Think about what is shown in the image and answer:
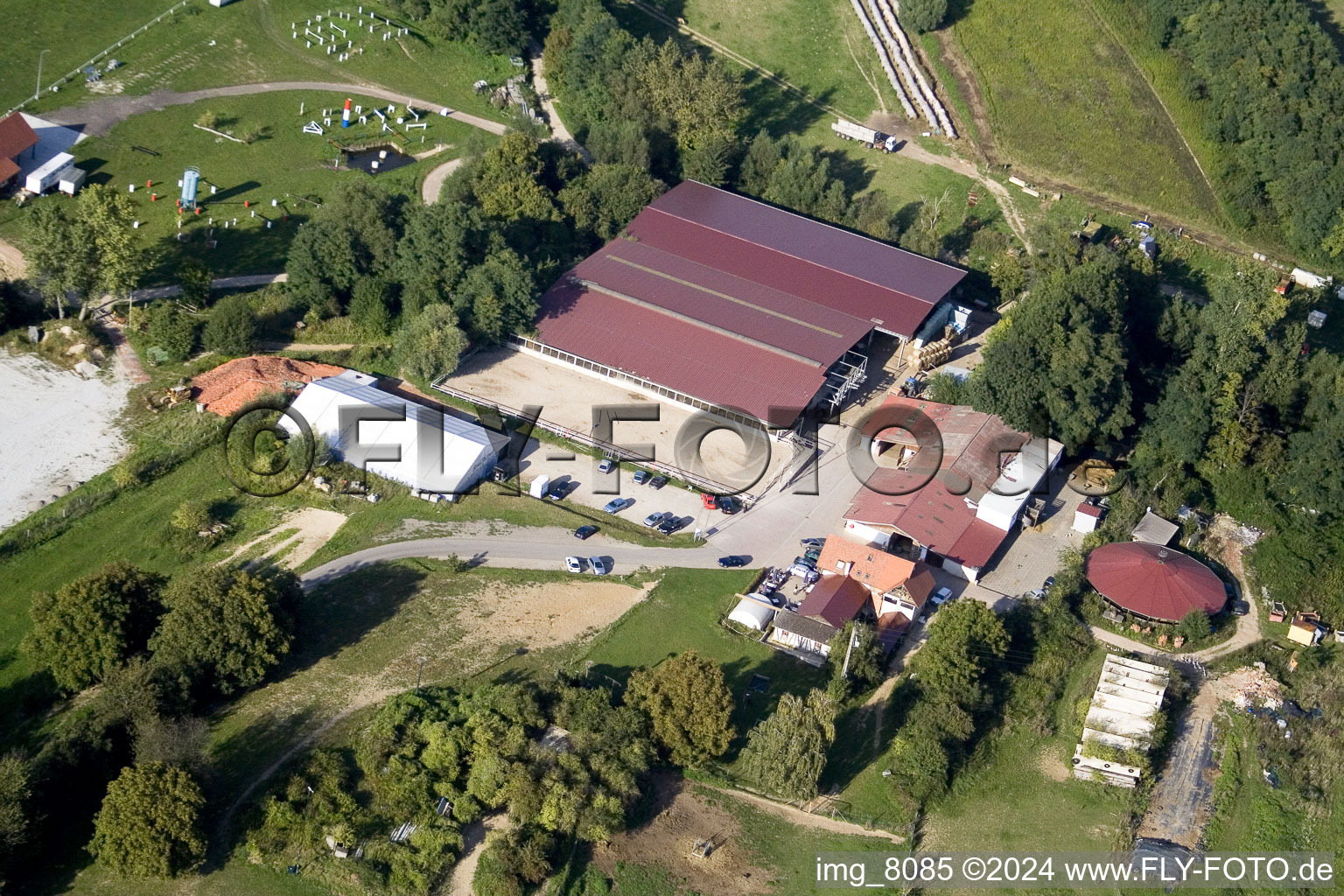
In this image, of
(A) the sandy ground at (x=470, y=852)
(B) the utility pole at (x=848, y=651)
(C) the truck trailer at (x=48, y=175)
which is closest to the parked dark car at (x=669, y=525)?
(B) the utility pole at (x=848, y=651)

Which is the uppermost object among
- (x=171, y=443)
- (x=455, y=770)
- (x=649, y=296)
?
(x=649, y=296)

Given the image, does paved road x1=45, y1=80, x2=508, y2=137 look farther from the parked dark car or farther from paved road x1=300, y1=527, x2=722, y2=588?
paved road x1=300, y1=527, x2=722, y2=588

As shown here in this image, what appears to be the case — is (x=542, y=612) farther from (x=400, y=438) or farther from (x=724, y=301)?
(x=724, y=301)

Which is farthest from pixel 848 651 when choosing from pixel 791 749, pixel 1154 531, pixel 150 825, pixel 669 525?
pixel 150 825

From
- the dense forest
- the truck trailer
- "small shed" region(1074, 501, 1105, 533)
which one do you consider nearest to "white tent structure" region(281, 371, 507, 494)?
the truck trailer

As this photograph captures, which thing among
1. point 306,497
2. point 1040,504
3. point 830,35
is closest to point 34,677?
point 306,497

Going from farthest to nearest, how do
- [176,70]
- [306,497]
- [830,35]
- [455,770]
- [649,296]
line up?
[830,35], [176,70], [649,296], [306,497], [455,770]

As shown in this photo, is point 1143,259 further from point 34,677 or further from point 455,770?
point 34,677
